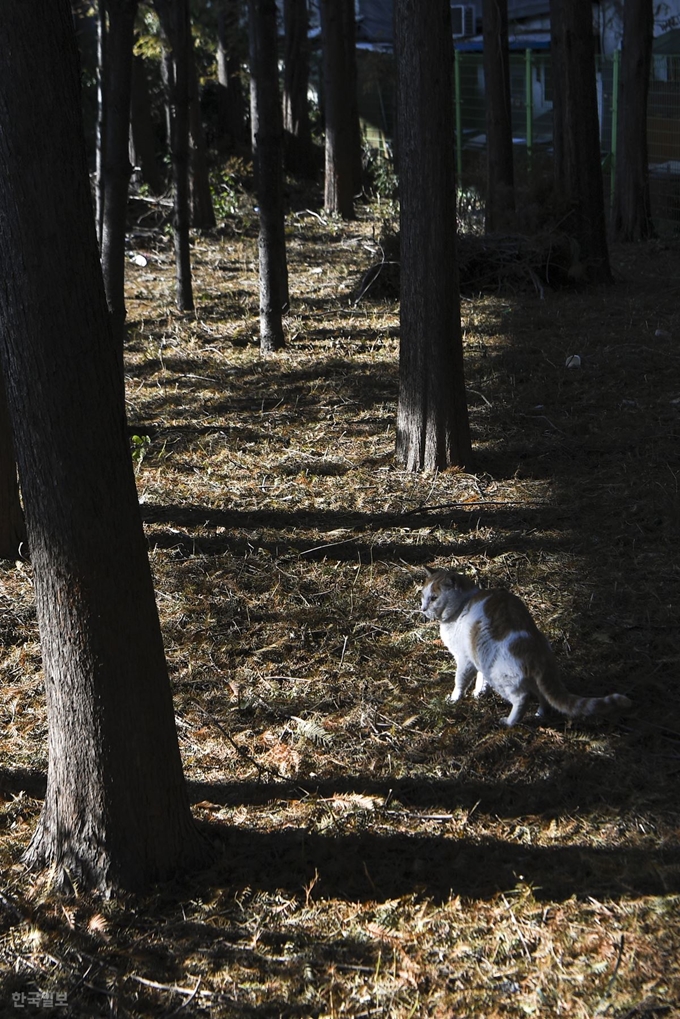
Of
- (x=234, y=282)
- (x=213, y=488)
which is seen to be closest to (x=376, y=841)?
(x=213, y=488)

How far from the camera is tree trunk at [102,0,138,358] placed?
261 inches

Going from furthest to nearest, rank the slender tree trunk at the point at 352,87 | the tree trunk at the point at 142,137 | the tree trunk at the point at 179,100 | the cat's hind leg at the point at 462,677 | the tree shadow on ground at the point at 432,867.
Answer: the tree trunk at the point at 142,137
the slender tree trunk at the point at 352,87
the tree trunk at the point at 179,100
the cat's hind leg at the point at 462,677
the tree shadow on ground at the point at 432,867

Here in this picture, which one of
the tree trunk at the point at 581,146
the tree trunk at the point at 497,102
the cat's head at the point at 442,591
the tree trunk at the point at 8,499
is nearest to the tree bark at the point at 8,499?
the tree trunk at the point at 8,499

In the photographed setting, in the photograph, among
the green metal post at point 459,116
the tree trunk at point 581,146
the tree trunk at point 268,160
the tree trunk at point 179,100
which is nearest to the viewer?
the tree trunk at point 268,160

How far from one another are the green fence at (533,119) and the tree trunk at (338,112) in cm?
217

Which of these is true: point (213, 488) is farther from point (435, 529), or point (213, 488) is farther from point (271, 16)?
point (271, 16)

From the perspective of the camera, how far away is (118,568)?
10.6 feet

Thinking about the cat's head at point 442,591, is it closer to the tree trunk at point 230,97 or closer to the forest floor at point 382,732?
the forest floor at point 382,732

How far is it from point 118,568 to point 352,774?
1375 millimetres

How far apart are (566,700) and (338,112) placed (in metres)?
16.1

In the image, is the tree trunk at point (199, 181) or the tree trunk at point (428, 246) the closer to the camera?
the tree trunk at point (428, 246)

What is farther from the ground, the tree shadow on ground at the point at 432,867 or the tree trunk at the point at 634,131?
the tree trunk at the point at 634,131

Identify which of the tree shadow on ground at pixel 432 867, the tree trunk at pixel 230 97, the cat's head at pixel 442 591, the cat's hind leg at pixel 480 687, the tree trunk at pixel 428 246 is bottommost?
the tree shadow on ground at pixel 432 867

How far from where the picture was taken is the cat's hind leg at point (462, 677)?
4.39m
